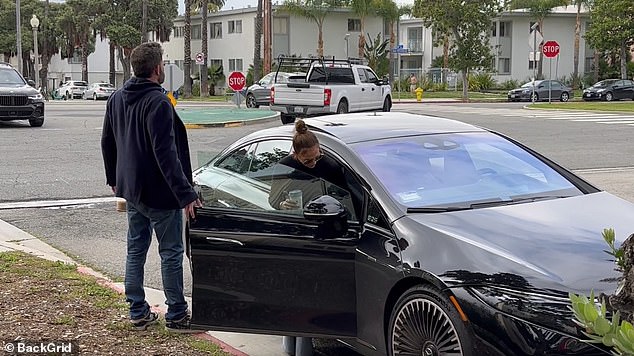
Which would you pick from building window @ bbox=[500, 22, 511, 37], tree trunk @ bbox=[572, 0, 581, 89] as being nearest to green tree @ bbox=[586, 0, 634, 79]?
tree trunk @ bbox=[572, 0, 581, 89]

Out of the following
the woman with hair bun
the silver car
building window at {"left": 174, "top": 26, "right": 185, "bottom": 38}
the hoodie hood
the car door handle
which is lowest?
the car door handle

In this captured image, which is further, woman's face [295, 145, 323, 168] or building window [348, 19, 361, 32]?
building window [348, 19, 361, 32]

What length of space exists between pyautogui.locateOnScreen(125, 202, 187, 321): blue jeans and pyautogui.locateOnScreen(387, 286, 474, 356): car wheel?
173cm

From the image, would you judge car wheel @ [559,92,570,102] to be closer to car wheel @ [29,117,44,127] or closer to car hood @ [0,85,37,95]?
car wheel @ [29,117,44,127]

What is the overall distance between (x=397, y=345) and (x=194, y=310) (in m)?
1.38

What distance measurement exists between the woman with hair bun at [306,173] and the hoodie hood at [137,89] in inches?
38.2

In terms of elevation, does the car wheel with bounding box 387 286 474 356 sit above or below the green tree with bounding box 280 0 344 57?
below

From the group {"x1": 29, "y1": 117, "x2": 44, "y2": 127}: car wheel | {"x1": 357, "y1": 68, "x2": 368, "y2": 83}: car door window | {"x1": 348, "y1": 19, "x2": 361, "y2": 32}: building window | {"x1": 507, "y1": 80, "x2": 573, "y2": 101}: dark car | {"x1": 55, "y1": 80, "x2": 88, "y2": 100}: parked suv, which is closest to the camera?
{"x1": 29, "y1": 117, "x2": 44, "y2": 127}: car wheel

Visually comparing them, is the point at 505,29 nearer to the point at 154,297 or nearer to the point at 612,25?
the point at 612,25

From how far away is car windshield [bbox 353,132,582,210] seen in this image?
4.70 meters

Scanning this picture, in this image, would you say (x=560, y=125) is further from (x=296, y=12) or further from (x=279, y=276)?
(x=296, y=12)

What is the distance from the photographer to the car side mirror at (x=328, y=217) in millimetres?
4434

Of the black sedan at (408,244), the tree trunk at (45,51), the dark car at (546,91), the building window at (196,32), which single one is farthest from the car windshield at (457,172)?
the tree trunk at (45,51)

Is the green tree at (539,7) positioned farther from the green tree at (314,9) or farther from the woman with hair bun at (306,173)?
the woman with hair bun at (306,173)
